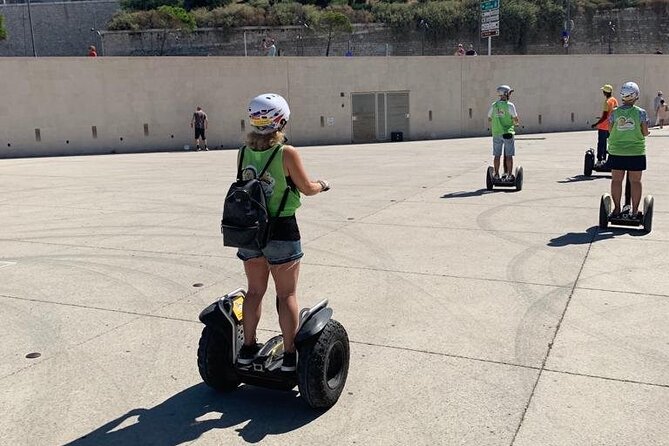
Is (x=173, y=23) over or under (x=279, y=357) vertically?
over

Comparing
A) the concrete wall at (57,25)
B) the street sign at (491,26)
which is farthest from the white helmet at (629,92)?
the concrete wall at (57,25)

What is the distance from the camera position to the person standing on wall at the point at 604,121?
1262 cm

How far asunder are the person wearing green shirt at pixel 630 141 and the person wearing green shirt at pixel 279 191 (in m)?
5.89

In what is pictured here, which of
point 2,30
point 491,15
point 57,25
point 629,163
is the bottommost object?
point 629,163

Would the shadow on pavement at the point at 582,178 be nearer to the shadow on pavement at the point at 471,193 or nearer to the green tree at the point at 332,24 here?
the shadow on pavement at the point at 471,193

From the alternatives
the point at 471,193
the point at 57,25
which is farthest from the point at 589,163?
the point at 57,25

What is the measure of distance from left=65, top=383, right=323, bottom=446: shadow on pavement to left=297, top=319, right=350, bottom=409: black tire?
0.45 feet

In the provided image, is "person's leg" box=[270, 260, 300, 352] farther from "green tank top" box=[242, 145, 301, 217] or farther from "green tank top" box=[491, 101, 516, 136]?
"green tank top" box=[491, 101, 516, 136]

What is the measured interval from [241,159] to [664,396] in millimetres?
3047

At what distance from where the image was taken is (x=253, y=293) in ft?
13.6

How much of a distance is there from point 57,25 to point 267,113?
52.4 metres

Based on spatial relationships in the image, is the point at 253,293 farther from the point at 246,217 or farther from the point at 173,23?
the point at 173,23

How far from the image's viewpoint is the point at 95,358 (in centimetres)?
490

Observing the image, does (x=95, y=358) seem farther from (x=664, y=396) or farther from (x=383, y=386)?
(x=664, y=396)
